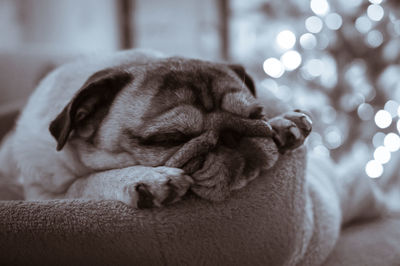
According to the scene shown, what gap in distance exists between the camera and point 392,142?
3340mm

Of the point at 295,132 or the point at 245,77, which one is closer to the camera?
the point at 295,132

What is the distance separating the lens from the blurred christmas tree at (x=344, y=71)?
3.36 meters

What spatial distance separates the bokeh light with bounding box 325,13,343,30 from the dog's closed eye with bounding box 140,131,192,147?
2740mm

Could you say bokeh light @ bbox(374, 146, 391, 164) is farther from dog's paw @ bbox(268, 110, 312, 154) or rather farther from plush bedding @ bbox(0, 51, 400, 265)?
Answer: plush bedding @ bbox(0, 51, 400, 265)

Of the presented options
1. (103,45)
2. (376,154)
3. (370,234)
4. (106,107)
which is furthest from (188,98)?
(103,45)

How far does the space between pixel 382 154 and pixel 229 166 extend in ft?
8.82

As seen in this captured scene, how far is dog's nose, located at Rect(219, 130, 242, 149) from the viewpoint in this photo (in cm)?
125

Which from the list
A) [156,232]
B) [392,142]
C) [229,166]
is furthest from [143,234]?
[392,142]

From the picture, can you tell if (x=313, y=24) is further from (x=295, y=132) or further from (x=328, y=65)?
(x=295, y=132)

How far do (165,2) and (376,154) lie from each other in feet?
12.0

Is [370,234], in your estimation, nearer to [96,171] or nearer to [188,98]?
[188,98]

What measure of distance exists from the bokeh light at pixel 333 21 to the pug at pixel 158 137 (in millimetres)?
2276

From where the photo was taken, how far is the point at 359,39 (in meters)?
3.39

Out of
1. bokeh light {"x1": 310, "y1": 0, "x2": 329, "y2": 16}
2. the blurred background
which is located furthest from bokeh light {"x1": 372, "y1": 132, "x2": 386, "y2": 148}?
bokeh light {"x1": 310, "y1": 0, "x2": 329, "y2": 16}
